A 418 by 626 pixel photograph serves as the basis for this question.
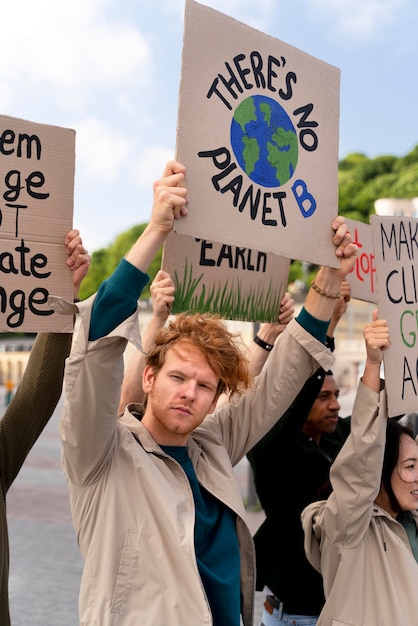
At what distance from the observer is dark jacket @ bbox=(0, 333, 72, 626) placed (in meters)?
2.43

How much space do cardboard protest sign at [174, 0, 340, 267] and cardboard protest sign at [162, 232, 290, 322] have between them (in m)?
0.56

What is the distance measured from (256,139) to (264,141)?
1.5 inches

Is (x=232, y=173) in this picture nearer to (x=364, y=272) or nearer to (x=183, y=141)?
(x=183, y=141)

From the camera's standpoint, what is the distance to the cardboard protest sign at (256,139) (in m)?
2.37

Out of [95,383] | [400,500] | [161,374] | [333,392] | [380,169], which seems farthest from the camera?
[380,169]

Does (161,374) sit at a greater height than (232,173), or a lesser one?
lesser

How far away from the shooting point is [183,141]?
91.9 inches

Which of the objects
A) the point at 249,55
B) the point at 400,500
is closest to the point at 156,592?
the point at 400,500

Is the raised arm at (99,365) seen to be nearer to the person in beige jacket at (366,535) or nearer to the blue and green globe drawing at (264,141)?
the blue and green globe drawing at (264,141)

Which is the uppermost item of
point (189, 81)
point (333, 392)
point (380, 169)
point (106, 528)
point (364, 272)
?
point (380, 169)

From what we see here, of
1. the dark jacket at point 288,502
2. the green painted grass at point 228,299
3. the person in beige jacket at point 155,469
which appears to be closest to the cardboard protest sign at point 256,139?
the person in beige jacket at point 155,469

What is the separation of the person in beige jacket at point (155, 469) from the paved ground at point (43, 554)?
11.7 feet

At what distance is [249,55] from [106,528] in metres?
1.51

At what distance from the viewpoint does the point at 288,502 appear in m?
3.21
